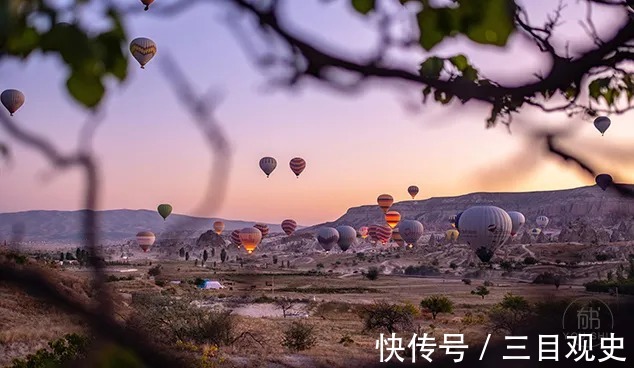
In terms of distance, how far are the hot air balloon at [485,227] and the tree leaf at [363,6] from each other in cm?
5472

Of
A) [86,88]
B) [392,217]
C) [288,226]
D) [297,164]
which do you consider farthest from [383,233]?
[86,88]

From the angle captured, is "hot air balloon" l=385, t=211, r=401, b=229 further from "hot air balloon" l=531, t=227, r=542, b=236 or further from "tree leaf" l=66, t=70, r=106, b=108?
"tree leaf" l=66, t=70, r=106, b=108

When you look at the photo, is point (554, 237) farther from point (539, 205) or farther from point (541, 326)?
point (541, 326)

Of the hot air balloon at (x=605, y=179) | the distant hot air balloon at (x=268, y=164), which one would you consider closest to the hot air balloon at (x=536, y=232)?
the distant hot air balloon at (x=268, y=164)

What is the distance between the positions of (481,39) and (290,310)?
40.3m

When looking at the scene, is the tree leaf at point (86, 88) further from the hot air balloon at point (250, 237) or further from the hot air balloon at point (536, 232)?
the hot air balloon at point (536, 232)

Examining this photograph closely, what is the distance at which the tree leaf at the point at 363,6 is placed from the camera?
5.29 ft

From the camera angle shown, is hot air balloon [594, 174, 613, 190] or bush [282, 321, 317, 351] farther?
bush [282, 321, 317, 351]

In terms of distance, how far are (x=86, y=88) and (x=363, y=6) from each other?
29.0 inches

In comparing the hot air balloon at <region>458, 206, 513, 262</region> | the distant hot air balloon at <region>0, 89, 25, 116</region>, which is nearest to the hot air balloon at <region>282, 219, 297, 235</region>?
the hot air balloon at <region>458, 206, 513, 262</region>

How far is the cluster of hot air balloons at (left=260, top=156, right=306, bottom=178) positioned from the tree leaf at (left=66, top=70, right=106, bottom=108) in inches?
2118

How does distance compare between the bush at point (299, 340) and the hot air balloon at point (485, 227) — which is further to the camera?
the hot air balloon at point (485, 227)

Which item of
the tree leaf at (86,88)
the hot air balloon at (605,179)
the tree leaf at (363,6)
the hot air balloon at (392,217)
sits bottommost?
the tree leaf at (86,88)

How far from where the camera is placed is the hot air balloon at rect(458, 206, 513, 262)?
5469cm
